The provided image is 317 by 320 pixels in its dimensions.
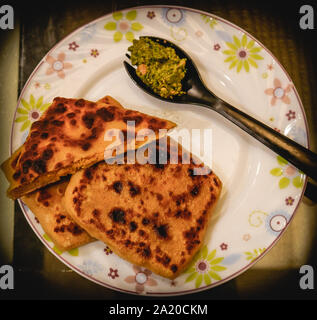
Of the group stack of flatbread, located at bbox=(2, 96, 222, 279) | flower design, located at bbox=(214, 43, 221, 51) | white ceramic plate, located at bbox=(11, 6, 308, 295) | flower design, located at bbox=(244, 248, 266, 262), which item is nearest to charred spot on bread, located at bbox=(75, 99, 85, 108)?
stack of flatbread, located at bbox=(2, 96, 222, 279)

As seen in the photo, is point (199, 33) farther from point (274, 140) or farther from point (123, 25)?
point (274, 140)

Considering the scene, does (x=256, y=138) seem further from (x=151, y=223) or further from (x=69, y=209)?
(x=69, y=209)

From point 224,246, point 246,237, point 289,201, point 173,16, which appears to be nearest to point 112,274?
point 224,246

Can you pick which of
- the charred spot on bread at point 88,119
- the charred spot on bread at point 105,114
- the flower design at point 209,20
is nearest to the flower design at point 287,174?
the flower design at point 209,20

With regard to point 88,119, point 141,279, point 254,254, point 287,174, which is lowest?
point 141,279

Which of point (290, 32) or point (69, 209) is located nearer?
point (69, 209)

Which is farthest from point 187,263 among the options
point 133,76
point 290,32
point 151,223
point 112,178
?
point 290,32

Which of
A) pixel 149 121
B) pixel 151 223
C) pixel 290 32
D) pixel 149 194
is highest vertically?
pixel 290 32
